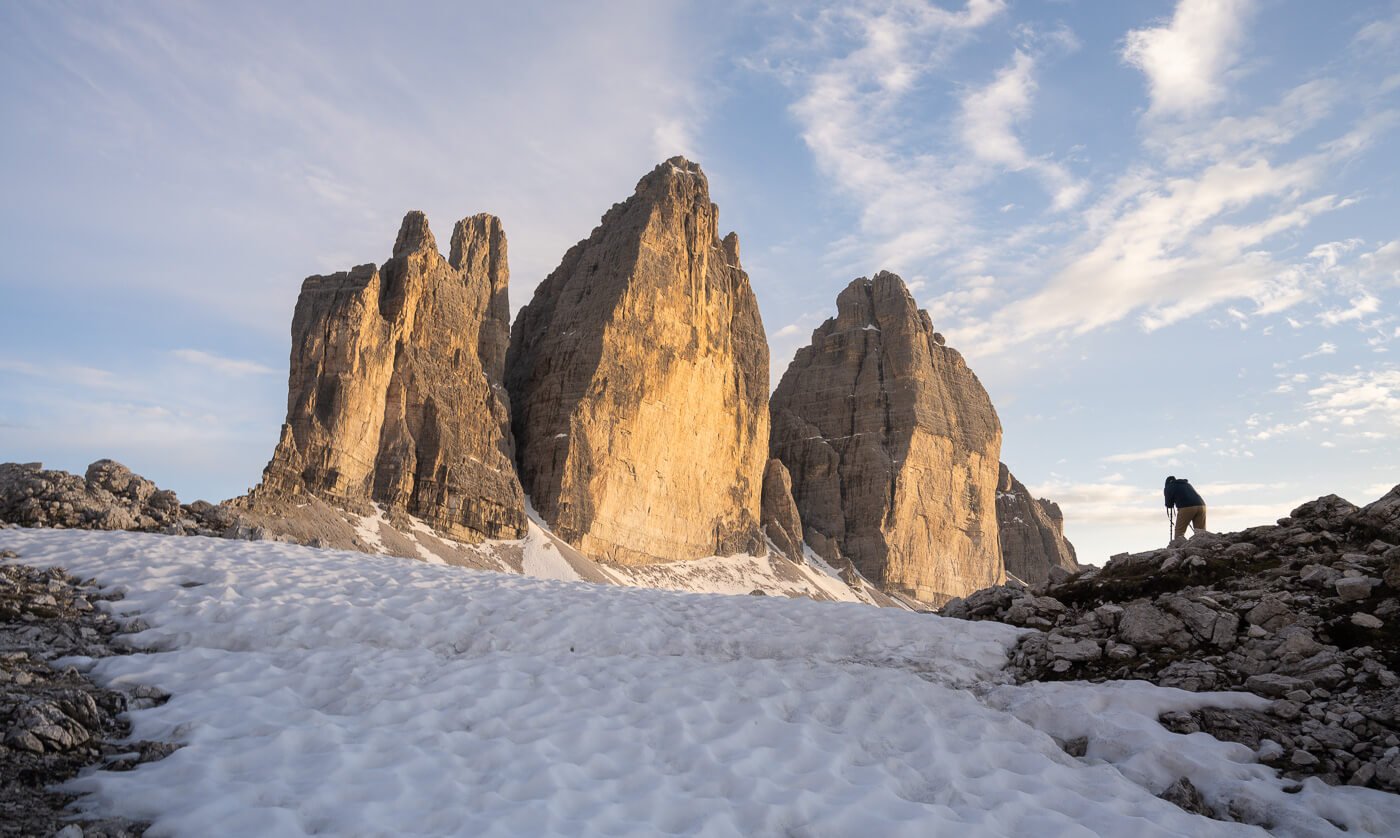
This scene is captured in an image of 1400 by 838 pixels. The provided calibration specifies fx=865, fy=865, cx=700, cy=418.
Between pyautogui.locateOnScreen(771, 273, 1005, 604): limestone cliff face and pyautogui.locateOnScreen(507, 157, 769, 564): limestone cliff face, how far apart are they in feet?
46.6

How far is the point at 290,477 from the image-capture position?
161 feet

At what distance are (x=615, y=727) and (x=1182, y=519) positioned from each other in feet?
39.3

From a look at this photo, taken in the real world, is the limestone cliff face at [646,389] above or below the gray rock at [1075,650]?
above

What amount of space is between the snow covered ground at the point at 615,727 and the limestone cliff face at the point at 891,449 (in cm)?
8783

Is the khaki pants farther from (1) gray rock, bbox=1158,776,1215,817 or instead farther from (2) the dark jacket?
(1) gray rock, bbox=1158,776,1215,817

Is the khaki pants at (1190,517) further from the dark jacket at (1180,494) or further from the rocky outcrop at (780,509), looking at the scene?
the rocky outcrop at (780,509)

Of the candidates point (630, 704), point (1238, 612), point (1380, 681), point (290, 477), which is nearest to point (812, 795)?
point (630, 704)

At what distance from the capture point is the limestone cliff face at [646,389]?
70.7 m

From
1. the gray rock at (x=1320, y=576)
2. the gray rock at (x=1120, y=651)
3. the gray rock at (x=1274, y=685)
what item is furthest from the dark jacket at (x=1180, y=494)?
the gray rock at (x=1274, y=685)

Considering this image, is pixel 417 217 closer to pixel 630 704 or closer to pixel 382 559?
pixel 382 559

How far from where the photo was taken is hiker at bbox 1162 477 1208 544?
15.1 meters

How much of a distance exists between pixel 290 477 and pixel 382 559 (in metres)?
38.1

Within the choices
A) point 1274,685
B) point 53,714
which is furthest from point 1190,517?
point 53,714

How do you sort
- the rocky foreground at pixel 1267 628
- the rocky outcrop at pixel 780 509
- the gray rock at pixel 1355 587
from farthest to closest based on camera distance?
1. the rocky outcrop at pixel 780 509
2. the gray rock at pixel 1355 587
3. the rocky foreground at pixel 1267 628
